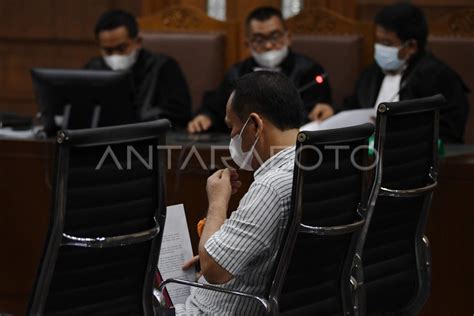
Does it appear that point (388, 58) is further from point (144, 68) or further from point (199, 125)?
point (144, 68)

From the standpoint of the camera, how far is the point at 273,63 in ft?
18.4

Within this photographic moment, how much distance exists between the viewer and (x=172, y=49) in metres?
5.97

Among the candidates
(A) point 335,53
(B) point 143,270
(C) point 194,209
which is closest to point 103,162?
(B) point 143,270

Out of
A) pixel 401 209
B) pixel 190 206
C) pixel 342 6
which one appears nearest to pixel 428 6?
pixel 342 6

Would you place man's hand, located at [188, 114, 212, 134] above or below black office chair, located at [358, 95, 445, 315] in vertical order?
below

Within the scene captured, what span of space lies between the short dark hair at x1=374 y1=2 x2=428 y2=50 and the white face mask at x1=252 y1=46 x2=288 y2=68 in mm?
610

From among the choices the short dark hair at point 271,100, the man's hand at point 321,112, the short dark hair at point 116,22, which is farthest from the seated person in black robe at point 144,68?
the short dark hair at point 271,100

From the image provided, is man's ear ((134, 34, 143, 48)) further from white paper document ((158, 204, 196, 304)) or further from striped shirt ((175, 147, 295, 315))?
striped shirt ((175, 147, 295, 315))

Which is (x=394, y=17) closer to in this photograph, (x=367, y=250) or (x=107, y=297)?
(x=367, y=250)

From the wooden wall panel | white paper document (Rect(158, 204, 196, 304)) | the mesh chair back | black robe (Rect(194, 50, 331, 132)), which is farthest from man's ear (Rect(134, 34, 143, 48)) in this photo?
the mesh chair back

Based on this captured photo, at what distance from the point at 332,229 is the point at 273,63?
297 cm

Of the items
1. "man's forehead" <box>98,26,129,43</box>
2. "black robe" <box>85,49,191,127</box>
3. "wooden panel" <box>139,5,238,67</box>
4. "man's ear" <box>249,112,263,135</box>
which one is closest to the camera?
"man's ear" <box>249,112,263,135</box>

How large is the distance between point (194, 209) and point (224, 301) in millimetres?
1456

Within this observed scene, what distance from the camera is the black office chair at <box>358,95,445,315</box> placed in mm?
3234
